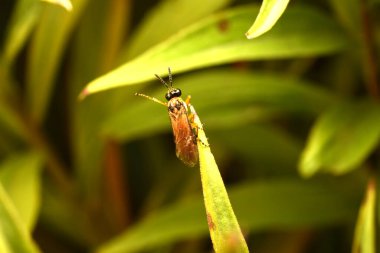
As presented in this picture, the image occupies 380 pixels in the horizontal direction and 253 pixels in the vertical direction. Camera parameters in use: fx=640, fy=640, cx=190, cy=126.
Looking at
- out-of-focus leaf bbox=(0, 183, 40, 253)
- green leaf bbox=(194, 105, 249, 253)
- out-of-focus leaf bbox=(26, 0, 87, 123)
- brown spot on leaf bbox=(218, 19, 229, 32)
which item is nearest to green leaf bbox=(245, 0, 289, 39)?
green leaf bbox=(194, 105, 249, 253)

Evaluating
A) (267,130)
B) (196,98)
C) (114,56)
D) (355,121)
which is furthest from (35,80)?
(355,121)

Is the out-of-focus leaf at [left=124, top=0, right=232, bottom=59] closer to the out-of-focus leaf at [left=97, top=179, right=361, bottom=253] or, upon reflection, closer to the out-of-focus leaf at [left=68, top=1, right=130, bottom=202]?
the out-of-focus leaf at [left=68, top=1, right=130, bottom=202]

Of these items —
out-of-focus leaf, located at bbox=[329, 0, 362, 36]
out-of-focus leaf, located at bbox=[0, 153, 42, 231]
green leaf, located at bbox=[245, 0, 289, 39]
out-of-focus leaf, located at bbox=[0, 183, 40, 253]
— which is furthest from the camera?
out-of-focus leaf, located at bbox=[0, 153, 42, 231]

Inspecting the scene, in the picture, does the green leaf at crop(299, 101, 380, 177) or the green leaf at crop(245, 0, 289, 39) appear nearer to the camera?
the green leaf at crop(245, 0, 289, 39)

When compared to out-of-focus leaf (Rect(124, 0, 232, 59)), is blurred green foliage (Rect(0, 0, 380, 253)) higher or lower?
lower

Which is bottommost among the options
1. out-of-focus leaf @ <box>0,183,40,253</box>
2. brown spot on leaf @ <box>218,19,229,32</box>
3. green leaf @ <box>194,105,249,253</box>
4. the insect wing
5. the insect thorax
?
green leaf @ <box>194,105,249,253</box>

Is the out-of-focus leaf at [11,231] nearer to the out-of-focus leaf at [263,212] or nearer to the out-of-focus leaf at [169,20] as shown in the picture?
the out-of-focus leaf at [263,212]

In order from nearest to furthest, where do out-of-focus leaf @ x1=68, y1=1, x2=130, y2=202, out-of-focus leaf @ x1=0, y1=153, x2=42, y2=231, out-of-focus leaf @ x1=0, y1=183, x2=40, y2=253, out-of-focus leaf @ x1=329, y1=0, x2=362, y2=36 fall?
out-of-focus leaf @ x1=0, y1=183, x2=40, y2=253 < out-of-focus leaf @ x1=329, y1=0, x2=362, y2=36 < out-of-focus leaf @ x1=0, y1=153, x2=42, y2=231 < out-of-focus leaf @ x1=68, y1=1, x2=130, y2=202

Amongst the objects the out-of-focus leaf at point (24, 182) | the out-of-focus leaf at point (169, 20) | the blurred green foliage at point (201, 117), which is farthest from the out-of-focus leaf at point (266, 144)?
the out-of-focus leaf at point (24, 182)
